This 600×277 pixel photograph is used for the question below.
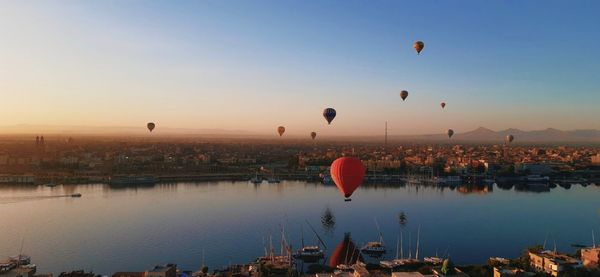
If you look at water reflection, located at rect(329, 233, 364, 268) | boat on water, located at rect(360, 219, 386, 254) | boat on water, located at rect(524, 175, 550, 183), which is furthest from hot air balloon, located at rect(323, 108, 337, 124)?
boat on water, located at rect(524, 175, 550, 183)

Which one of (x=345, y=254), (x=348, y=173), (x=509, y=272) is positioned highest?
(x=348, y=173)

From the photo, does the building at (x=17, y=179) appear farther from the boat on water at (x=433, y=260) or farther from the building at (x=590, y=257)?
the building at (x=590, y=257)

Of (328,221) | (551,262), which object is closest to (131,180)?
(328,221)

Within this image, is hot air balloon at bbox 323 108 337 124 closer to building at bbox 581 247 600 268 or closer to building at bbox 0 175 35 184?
building at bbox 581 247 600 268

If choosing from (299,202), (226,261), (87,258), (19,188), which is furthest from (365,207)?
(19,188)

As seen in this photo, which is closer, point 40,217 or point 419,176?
point 40,217

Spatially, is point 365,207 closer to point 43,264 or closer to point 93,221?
point 93,221

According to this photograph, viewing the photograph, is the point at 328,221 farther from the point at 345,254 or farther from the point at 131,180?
the point at 131,180
